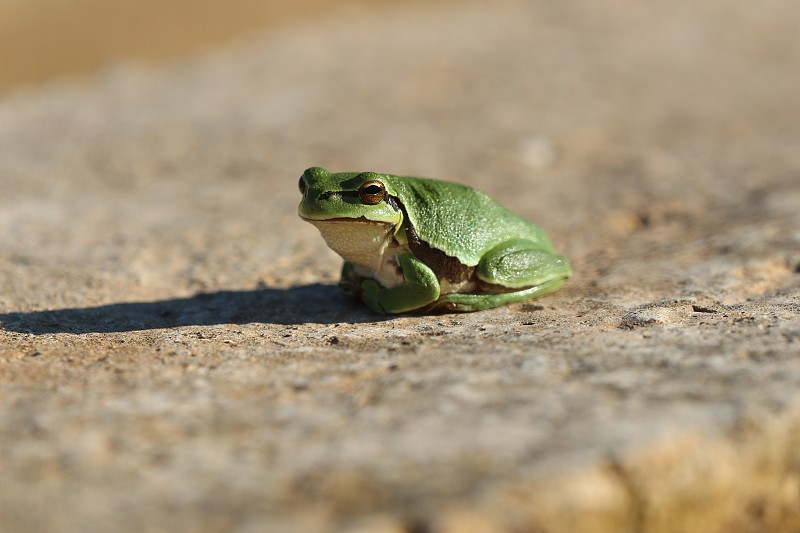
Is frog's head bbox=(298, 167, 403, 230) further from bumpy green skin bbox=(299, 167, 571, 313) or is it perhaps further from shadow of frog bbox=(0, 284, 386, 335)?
shadow of frog bbox=(0, 284, 386, 335)

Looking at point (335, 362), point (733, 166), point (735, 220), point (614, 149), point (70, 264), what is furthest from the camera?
point (614, 149)

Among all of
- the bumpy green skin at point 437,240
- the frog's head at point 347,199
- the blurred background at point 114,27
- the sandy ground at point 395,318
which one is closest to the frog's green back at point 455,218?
the bumpy green skin at point 437,240

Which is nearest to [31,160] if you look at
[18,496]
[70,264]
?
[70,264]

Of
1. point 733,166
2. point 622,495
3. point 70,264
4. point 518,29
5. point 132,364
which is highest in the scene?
point 518,29

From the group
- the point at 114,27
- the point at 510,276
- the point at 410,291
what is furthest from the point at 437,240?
the point at 114,27

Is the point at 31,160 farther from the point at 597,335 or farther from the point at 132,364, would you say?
the point at 597,335

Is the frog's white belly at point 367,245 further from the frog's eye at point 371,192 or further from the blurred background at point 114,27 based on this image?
the blurred background at point 114,27

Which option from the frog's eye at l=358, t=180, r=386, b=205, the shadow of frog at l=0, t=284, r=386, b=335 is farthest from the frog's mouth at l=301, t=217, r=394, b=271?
the shadow of frog at l=0, t=284, r=386, b=335

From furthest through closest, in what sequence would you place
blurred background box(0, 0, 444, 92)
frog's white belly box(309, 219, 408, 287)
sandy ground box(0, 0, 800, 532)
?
blurred background box(0, 0, 444, 92)
frog's white belly box(309, 219, 408, 287)
sandy ground box(0, 0, 800, 532)
